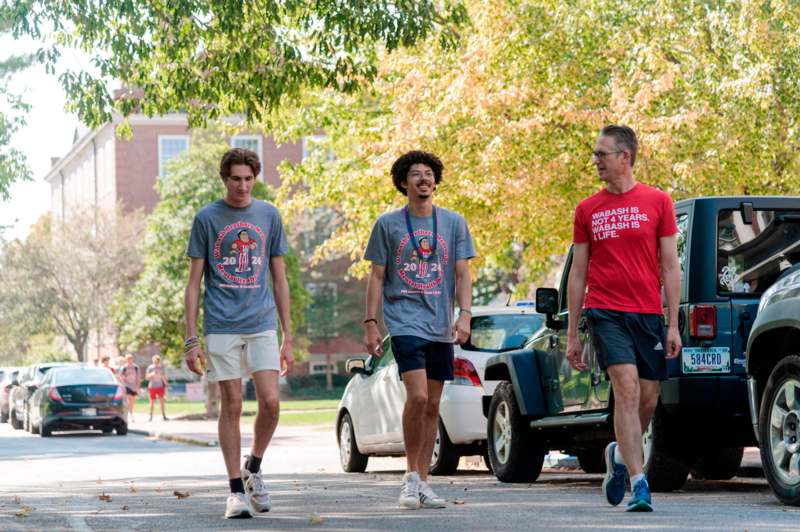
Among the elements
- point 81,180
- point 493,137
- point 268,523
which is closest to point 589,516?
point 268,523

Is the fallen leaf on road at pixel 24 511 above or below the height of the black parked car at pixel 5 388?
above

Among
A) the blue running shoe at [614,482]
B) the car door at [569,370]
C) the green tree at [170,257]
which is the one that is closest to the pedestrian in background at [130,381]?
the green tree at [170,257]

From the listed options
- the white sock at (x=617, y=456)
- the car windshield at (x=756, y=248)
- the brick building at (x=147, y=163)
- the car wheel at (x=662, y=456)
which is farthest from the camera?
the brick building at (x=147, y=163)

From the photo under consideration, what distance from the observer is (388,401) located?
1475cm

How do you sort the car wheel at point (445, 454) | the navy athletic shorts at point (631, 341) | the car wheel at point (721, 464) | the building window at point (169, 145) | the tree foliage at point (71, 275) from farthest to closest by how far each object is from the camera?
the building window at point (169, 145), the tree foliage at point (71, 275), the car wheel at point (445, 454), the car wheel at point (721, 464), the navy athletic shorts at point (631, 341)

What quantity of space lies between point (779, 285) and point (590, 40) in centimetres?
1669

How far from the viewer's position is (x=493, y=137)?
2531 centimetres

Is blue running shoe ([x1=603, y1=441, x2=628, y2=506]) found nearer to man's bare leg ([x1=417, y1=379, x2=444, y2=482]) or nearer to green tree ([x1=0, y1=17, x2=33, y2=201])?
man's bare leg ([x1=417, y1=379, x2=444, y2=482])

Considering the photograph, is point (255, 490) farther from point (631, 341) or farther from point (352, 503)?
point (631, 341)

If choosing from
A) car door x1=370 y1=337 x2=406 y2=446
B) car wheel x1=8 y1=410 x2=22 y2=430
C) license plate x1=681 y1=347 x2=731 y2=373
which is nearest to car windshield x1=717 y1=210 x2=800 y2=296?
license plate x1=681 y1=347 x2=731 y2=373

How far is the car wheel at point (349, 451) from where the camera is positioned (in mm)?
15617

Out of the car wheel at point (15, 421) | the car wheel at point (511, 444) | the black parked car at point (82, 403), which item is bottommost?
the car wheel at point (15, 421)

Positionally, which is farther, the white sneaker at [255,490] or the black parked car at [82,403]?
the black parked car at [82,403]

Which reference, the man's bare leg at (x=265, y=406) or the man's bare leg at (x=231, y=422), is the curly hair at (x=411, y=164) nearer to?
the man's bare leg at (x=265, y=406)
